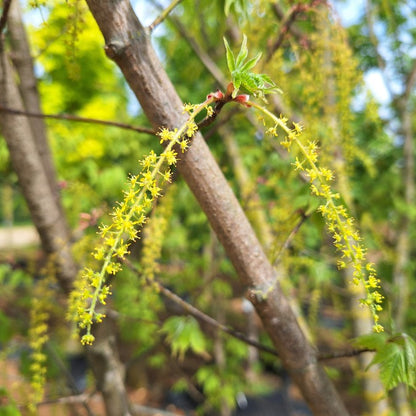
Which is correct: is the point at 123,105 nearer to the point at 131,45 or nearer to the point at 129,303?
the point at 129,303

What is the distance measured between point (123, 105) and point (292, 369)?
491 centimetres

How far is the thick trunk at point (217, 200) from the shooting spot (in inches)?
24.0

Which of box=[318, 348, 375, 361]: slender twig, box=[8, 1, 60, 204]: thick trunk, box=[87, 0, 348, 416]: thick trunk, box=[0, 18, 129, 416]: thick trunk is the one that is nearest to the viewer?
box=[87, 0, 348, 416]: thick trunk

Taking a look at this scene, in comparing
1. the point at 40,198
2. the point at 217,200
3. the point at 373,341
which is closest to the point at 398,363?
the point at 373,341

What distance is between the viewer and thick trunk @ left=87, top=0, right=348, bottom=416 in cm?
61

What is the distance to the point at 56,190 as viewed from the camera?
137cm

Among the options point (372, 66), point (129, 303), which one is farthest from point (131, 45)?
point (372, 66)

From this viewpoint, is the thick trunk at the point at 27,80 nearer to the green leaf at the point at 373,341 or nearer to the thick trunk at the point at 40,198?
the thick trunk at the point at 40,198

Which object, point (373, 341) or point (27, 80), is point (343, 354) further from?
point (27, 80)

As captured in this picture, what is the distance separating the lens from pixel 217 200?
70 centimetres

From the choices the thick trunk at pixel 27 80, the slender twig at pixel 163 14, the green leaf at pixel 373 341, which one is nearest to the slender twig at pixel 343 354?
the green leaf at pixel 373 341

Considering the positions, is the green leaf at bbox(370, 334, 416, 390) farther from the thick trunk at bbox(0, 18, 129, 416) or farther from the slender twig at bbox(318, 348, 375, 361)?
the thick trunk at bbox(0, 18, 129, 416)

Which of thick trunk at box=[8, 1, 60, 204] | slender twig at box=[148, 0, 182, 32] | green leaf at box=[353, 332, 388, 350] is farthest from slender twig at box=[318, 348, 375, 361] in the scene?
thick trunk at box=[8, 1, 60, 204]

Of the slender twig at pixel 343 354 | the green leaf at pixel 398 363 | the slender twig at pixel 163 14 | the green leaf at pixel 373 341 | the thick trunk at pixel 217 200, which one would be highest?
the slender twig at pixel 163 14
